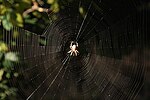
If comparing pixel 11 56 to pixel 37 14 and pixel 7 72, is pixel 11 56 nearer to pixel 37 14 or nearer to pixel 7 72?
pixel 7 72

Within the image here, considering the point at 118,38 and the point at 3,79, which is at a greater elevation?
the point at 118,38

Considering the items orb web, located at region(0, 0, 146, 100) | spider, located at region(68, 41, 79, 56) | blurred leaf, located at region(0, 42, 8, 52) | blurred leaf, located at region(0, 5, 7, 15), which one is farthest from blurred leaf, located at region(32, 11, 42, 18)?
blurred leaf, located at region(0, 5, 7, 15)

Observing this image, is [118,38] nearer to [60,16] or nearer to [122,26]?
[122,26]

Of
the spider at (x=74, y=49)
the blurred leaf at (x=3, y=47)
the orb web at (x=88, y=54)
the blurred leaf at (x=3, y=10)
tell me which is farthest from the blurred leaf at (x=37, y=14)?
the blurred leaf at (x=3, y=10)

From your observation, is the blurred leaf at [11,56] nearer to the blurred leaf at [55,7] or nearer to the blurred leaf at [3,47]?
the blurred leaf at [3,47]

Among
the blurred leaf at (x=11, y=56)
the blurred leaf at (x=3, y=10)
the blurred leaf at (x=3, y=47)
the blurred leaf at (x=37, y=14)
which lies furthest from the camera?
the blurred leaf at (x=37, y=14)

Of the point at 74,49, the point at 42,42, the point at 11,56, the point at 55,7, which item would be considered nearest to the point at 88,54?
the point at 74,49

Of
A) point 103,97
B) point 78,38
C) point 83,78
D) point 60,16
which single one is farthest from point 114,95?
point 60,16

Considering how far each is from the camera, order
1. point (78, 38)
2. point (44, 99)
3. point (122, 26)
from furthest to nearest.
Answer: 1. point (44, 99)
2. point (78, 38)
3. point (122, 26)

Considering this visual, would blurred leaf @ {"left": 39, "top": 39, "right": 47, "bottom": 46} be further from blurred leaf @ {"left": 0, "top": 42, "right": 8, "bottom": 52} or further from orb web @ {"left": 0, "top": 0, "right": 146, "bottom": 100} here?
blurred leaf @ {"left": 0, "top": 42, "right": 8, "bottom": 52}
